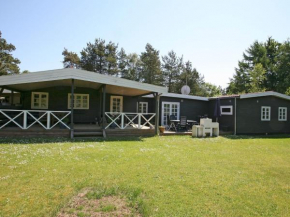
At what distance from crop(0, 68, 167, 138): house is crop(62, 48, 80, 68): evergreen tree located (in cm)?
1614

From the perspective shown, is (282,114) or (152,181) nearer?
(152,181)

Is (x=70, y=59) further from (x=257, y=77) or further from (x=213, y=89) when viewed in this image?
(x=213, y=89)

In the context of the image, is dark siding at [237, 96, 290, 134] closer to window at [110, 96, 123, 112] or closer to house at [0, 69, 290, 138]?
house at [0, 69, 290, 138]

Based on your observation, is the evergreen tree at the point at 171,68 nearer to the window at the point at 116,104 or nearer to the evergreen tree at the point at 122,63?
the evergreen tree at the point at 122,63

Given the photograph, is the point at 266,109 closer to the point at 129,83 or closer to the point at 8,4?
the point at 129,83

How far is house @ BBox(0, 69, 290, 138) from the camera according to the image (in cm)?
897

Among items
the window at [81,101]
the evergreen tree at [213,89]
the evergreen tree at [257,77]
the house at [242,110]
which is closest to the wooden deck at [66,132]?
the window at [81,101]

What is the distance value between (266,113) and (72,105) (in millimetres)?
12124

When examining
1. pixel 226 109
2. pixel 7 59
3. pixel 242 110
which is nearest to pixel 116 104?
pixel 226 109

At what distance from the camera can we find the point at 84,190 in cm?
307

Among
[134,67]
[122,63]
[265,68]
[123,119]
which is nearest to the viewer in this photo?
[123,119]

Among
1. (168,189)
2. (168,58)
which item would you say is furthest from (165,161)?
(168,58)

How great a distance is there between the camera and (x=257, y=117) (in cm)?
1243

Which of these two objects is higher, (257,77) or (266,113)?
(257,77)
